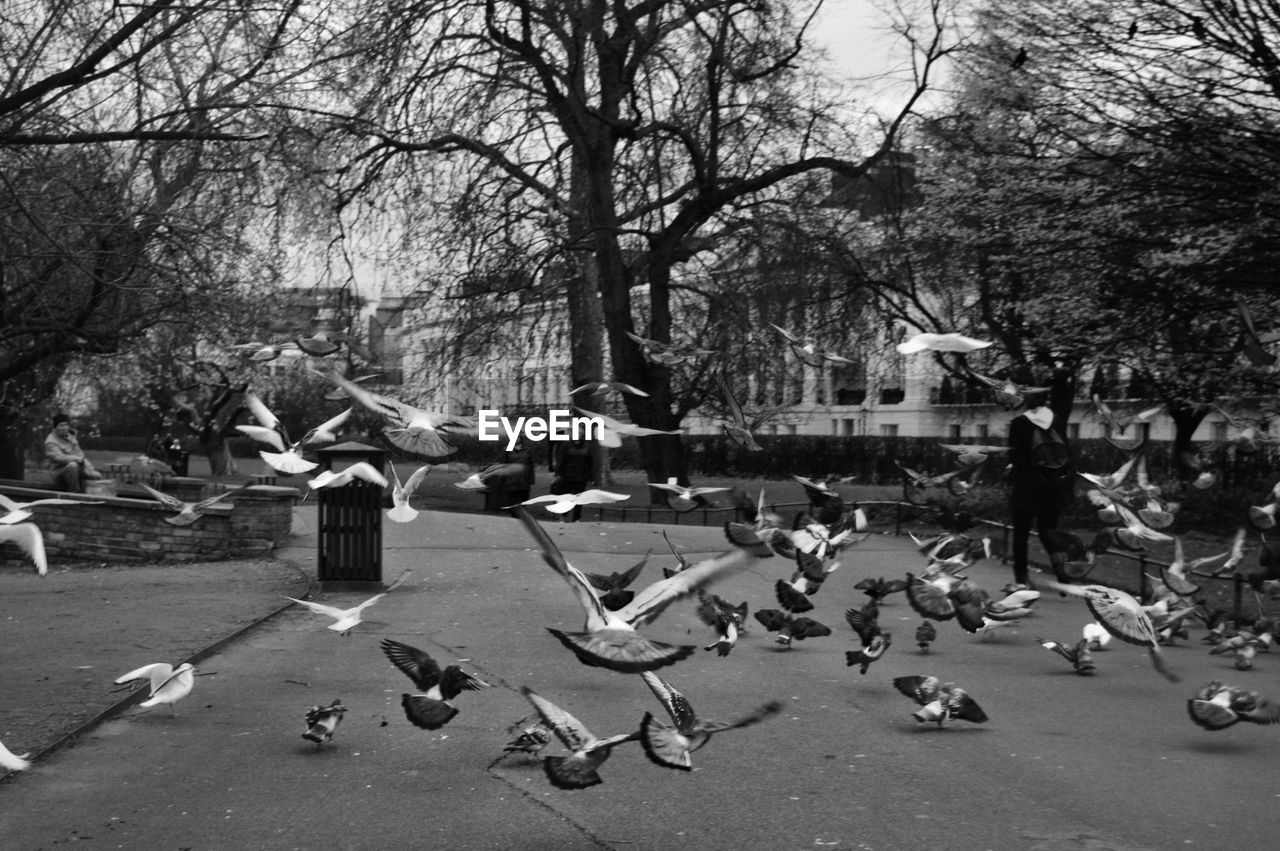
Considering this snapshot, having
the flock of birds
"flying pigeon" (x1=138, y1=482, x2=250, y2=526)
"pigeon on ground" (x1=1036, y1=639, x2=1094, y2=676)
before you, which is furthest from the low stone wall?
"pigeon on ground" (x1=1036, y1=639, x2=1094, y2=676)

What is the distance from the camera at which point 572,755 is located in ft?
17.5

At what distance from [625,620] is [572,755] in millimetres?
561

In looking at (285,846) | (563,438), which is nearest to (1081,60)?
(563,438)

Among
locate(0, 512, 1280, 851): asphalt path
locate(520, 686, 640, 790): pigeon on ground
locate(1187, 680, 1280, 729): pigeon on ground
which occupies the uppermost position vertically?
locate(520, 686, 640, 790): pigeon on ground

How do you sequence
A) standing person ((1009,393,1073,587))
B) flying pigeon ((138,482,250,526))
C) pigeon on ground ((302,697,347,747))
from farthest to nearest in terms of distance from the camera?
standing person ((1009,393,1073,587))
flying pigeon ((138,482,250,526))
pigeon on ground ((302,697,347,747))

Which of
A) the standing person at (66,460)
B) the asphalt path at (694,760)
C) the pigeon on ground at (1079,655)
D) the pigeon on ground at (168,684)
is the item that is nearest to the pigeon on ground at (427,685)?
the asphalt path at (694,760)

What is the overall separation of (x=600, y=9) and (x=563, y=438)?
287 inches

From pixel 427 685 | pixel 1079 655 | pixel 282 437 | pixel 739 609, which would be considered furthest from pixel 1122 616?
pixel 282 437

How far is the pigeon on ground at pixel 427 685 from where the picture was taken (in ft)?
20.7

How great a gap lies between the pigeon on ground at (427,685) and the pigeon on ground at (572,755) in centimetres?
96

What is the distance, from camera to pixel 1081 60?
15469 mm

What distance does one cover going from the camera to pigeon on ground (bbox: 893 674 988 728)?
7090 mm

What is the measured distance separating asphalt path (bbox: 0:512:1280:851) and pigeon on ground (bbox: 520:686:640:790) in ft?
0.74

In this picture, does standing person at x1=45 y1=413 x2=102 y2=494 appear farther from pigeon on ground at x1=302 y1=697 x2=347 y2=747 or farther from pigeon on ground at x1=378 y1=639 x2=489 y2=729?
pigeon on ground at x1=378 y1=639 x2=489 y2=729
